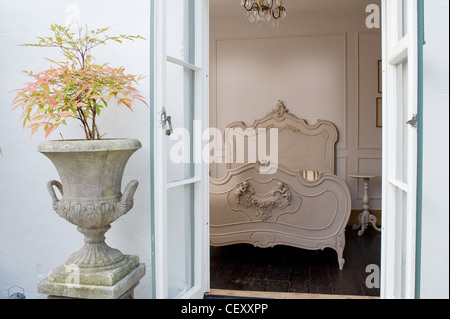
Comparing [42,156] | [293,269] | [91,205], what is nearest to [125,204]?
[91,205]

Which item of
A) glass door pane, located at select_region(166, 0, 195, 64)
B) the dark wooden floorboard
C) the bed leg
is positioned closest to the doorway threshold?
the dark wooden floorboard

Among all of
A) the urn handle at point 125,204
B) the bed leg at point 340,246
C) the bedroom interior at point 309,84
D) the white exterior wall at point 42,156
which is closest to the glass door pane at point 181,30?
the white exterior wall at point 42,156

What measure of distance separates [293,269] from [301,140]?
256 centimetres

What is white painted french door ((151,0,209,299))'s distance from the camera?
2066 mm

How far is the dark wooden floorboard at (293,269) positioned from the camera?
3340 millimetres

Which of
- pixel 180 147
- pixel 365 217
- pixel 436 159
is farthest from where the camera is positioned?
pixel 365 217

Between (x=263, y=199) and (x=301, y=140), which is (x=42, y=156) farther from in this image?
(x=301, y=140)

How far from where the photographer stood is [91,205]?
2.26 meters

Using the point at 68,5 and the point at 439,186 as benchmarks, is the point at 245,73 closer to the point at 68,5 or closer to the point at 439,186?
the point at 68,5

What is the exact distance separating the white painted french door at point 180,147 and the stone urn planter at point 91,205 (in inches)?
10.0

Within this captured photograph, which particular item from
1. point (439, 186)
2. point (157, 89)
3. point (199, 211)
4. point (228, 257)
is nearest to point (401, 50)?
point (439, 186)

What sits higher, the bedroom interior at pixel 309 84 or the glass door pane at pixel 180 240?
the bedroom interior at pixel 309 84

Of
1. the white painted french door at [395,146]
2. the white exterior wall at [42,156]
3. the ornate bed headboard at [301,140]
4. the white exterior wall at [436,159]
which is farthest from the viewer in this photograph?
the ornate bed headboard at [301,140]

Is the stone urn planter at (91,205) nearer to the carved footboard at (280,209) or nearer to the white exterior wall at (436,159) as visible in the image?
the white exterior wall at (436,159)
